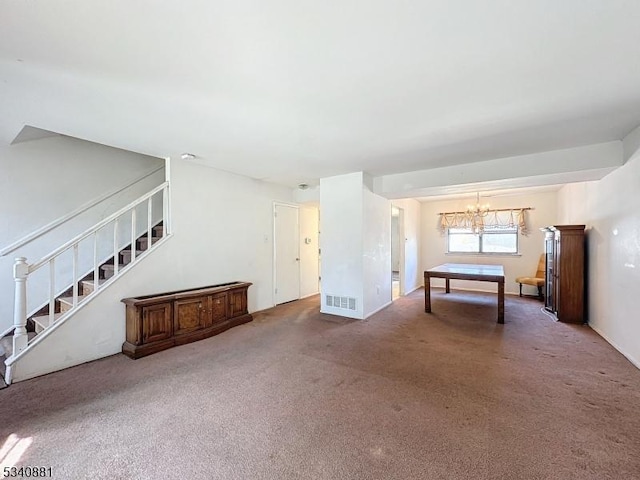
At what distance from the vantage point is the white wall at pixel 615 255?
117 inches

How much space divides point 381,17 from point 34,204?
4.36 meters

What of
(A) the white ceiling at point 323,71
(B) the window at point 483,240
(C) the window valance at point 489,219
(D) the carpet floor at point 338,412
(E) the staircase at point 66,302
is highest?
(A) the white ceiling at point 323,71

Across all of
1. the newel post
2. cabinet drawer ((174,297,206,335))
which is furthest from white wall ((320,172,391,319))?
the newel post

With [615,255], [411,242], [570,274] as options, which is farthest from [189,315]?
[570,274]

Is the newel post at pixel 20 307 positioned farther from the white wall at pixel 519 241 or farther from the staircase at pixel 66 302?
the white wall at pixel 519 241

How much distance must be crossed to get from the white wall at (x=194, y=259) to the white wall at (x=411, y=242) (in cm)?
287

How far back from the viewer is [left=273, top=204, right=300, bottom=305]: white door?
18.4 ft

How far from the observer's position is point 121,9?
1.40 metres

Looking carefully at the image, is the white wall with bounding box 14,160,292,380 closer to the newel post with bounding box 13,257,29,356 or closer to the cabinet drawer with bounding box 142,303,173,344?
the newel post with bounding box 13,257,29,356

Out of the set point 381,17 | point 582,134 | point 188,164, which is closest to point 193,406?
point 381,17

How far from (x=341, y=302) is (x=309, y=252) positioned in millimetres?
1839

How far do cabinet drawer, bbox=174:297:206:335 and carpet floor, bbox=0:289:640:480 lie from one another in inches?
10.3

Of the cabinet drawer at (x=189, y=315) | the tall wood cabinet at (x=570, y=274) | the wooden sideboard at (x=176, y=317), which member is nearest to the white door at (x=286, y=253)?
the wooden sideboard at (x=176, y=317)

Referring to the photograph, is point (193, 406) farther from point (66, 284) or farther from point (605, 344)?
point (605, 344)
